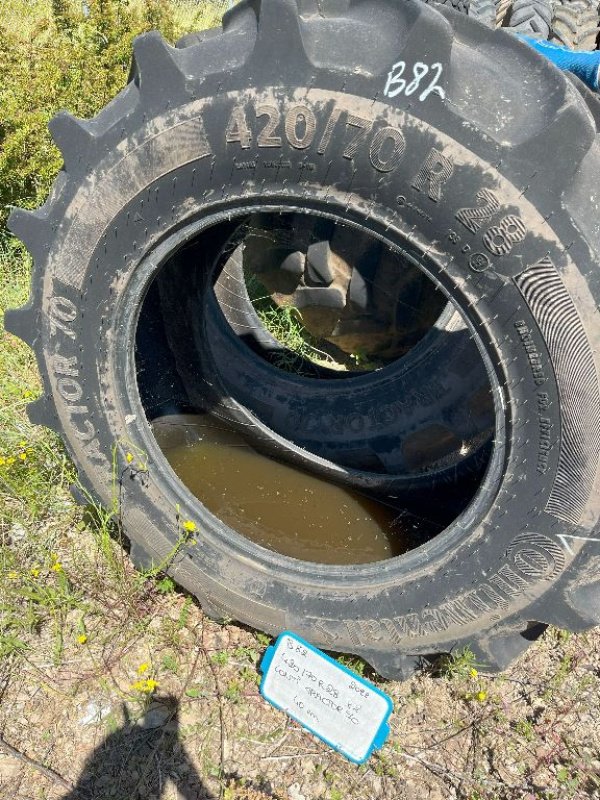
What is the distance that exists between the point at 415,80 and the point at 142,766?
91.3 inches

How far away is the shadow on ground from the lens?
220 cm

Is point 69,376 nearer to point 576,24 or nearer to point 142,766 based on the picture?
point 142,766

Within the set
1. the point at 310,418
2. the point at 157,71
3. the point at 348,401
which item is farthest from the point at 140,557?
the point at 157,71

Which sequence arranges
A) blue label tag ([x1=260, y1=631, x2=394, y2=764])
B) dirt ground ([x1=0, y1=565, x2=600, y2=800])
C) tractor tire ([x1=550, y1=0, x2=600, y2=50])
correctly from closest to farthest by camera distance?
blue label tag ([x1=260, y1=631, x2=394, y2=764])
dirt ground ([x1=0, y1=565, x2=600, y2=800])
tractor tire ([x1=550, y1=0, x2=600, y2=50])

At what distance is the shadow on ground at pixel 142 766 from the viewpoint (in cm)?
220

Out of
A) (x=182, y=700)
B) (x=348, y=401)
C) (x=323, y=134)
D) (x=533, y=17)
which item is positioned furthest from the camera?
(x=533, y=17)

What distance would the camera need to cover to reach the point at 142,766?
89.1 inches

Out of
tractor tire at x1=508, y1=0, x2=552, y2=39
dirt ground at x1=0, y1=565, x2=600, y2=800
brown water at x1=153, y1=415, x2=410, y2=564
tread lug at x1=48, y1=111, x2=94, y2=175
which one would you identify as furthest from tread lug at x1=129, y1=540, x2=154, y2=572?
tractor tire at x1=508, y1=0, x2=552, y2=39

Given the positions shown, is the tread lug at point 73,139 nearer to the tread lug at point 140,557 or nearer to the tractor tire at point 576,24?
the tread lug at point 140,557

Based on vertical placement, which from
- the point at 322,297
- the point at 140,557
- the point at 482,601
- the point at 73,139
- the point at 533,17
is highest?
the point at 533,17

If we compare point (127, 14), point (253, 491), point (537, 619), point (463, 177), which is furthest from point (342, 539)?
point (127, 14)

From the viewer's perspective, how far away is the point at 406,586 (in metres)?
2.28

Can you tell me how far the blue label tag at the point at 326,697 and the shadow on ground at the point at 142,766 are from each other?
0.36 meters

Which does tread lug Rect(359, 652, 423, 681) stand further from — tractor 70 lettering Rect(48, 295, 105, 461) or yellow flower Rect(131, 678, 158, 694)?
tractor 70 lettering Rect(48, 295, 105, 461)
